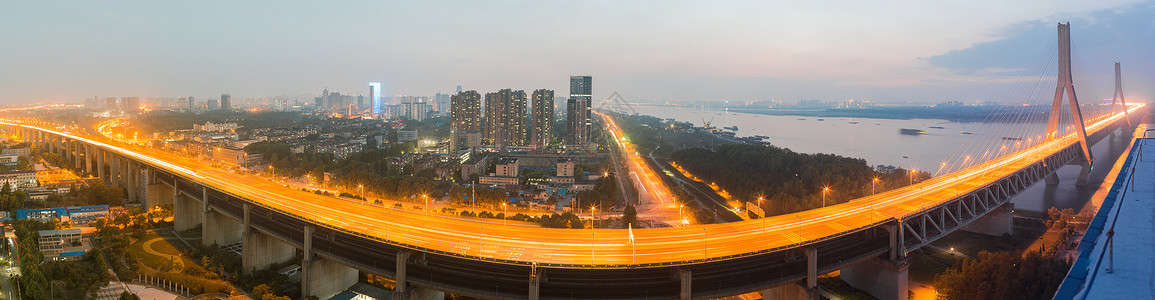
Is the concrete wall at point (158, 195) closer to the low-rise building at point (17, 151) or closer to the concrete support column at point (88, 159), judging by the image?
the concrete support column at point (88, 159)

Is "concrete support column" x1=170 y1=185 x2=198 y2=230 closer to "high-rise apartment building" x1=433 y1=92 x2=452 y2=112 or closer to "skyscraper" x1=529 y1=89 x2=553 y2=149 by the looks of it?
"skyscraper" x1=529 y1=89 x2=553 y2=149

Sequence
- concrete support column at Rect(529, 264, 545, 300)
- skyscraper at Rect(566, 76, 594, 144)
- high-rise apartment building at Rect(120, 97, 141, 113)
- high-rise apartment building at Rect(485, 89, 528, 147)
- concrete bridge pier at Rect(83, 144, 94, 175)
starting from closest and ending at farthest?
concrete support column at Rect(529, 264, 545, 300)
concrete bridge pier at Rect(83, 144, 94, 175)
high-rise apartment building at Rect(485, 89, 528, 147)
skyscraper at Rect(566, 76, 594, 144)
high-rise apartment building at Rect(120, 97, 141, 113)

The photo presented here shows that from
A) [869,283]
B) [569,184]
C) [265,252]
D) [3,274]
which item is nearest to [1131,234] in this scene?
[869,283]

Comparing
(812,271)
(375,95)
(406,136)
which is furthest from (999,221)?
(375,95)

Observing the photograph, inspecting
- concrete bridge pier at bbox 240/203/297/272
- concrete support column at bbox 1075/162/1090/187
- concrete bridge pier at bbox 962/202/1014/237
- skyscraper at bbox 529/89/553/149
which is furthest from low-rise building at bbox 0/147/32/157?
concrete support column at bbox 1075/162/1090/187

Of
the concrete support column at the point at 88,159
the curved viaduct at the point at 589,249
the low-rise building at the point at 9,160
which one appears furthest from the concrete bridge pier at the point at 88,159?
the curved viaduct at the point at 589,249
